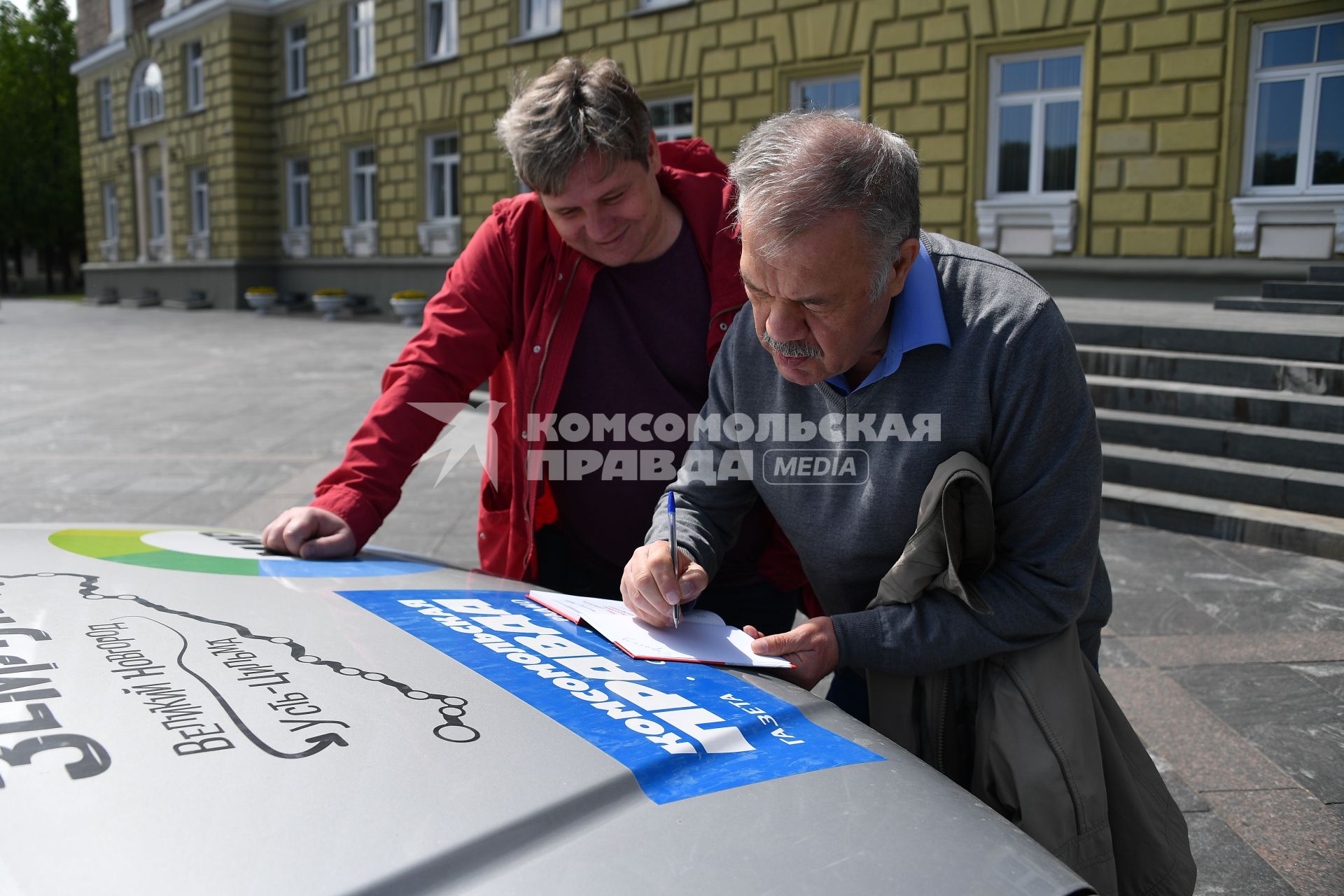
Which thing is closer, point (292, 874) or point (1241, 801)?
point (292, 874)

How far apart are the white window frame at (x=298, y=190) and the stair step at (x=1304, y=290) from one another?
2078 cm

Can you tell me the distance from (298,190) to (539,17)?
9.42 m

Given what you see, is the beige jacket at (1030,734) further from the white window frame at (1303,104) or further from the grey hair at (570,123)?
the white window frame at (1303,104)

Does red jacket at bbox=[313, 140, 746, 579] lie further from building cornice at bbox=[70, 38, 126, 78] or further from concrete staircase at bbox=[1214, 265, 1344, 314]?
building cornice at bbox=[70, 38, 126, 78]

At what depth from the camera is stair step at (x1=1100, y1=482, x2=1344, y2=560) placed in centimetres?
484

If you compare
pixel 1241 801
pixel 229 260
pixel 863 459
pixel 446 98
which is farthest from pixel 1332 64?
pixel 229 260

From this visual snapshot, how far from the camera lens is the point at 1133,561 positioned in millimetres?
4793

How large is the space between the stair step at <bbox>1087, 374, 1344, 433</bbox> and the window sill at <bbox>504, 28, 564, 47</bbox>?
13538 millimetres

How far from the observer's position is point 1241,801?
2520 mm

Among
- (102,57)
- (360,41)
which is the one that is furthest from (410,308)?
(102,57)

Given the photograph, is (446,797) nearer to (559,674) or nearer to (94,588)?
(559,674)

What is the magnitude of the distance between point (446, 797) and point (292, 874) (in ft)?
0.53

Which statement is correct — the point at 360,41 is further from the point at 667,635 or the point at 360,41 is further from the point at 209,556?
the point at 667,635

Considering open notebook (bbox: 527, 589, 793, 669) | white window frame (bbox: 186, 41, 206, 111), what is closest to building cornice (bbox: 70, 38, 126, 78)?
white window frame (bbox: 186, 41, 206, 111)
